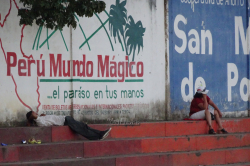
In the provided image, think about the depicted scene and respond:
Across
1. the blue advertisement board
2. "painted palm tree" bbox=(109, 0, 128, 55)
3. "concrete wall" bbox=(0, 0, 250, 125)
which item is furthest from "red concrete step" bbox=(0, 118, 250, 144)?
"painted palm tree" bbox=(109, 0, 128, 55)

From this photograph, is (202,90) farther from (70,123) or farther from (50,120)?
(50,120)

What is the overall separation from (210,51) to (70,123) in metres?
4.12

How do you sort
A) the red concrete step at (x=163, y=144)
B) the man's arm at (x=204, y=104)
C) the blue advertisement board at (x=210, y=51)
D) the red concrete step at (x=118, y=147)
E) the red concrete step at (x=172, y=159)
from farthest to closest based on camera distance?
1. the blue advertisement board at (x=210, y=51)
2. the man's arm at (x=204, y=104)
3. the red concrete step at (x=163, y=144)
4. the red concrete step at (x=172, y=159)
5. the red concrete step at (x=118, y=147)

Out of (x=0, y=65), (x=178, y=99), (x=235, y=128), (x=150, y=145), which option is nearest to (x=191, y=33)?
(x=178, y=99)

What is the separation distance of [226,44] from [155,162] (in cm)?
394

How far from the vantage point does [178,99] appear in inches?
379

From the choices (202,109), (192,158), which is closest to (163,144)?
(192,158)

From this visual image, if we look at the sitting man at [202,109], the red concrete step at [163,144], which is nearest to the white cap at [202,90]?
the sitting man at [202,109]

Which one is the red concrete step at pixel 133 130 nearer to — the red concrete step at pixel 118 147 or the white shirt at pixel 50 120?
the white shirt at pixel 50 120

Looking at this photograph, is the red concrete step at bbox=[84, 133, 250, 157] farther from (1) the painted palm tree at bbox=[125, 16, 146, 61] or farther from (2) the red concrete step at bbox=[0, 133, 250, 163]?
(1) the painted palm tree at bbox=[125, 16, 146, 61]

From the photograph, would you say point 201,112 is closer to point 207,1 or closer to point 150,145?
point 150,145

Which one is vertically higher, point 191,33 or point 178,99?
point 191,33

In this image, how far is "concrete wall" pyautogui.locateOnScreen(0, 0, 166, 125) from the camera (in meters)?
8.05

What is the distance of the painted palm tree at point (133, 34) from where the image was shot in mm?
9078
